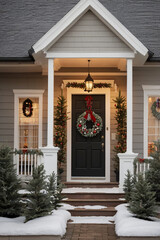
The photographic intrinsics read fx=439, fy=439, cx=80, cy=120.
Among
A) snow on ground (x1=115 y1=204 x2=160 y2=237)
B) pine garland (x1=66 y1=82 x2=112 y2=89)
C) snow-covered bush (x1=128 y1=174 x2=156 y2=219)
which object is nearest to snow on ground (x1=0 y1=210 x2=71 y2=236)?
snow on ground (x1=115 y1=204 x2=160 y2=237)

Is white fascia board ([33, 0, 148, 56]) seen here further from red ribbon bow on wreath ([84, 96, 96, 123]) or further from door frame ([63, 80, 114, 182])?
red ribbon bow on wreath ([84, 96, 96, 123])

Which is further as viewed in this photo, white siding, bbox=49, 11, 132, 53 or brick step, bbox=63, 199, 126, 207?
white siding, bbox=49, 11, 132, 53

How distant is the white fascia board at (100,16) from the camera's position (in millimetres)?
9445

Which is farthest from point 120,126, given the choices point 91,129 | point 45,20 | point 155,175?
point 45,20

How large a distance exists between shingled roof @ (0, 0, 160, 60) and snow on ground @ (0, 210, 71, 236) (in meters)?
4.85

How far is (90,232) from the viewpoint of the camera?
7711mm

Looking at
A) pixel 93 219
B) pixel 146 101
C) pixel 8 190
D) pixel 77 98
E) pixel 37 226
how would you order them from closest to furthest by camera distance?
pixel 37 226 < pixel 8 190 < pixel 93 219 < pixel 146 101 < pixel 77 98

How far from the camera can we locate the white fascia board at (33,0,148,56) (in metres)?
9.45

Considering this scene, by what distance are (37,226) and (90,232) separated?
1093mm

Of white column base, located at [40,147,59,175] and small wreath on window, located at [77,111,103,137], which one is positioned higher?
small wreath on window, located at [77,111,103,137]

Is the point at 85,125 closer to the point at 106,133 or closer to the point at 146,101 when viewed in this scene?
the point at 106,133

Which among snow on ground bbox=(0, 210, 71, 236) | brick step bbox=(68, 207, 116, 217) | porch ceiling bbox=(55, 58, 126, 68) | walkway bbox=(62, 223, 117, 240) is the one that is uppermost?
porch ceiling bbox=(55, 58, 126, 68)

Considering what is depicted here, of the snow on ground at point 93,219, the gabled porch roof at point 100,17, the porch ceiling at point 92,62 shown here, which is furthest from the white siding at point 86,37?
the snow on ground at point 93,219

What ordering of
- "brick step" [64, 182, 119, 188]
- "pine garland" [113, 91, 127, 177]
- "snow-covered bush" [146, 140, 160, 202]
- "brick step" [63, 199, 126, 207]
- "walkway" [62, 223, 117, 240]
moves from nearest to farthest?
"walkway" [62, 223, 117, 240]
"snow-covered bush" [146, 140, 160, 202]
"brick step" [63, 199, 126, 207]
"brick step" [64, 182, 119, 188]
"pine garland" [113, 91, 127, 177]
